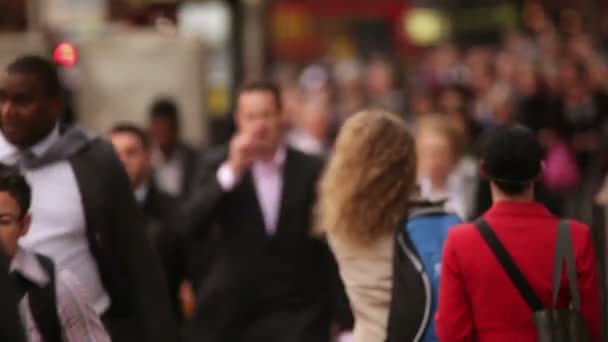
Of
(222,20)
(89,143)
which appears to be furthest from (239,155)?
(222,20)

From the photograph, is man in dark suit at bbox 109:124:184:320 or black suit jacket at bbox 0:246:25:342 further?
man in dark suit at bbox 109:124:184:320

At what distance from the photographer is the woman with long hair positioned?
655 centimetres

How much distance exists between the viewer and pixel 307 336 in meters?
8.20

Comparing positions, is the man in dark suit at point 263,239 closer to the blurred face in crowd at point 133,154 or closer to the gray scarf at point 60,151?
the blurred face in crowd at point 133,154

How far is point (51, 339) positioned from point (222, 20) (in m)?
12.1

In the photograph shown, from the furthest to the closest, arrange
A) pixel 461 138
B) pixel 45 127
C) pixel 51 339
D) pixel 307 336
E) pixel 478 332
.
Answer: pixel 461 138
pixel 307 336
pixel 45 127
pixel 478 332
pixel 51 339

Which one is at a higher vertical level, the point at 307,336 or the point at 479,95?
the point at 307,336

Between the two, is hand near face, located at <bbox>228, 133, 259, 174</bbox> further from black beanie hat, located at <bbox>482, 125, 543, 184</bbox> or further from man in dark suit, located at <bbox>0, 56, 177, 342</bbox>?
black beanie hat, located at <bbox>482, 125, 543, 184</bbox>

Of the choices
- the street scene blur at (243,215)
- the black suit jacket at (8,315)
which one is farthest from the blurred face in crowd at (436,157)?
the black suit jacket at (8,315)

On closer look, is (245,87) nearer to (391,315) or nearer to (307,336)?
(307,336)

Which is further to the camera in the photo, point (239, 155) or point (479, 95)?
point (479, 95)

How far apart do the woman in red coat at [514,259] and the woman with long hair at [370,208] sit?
0.71 m

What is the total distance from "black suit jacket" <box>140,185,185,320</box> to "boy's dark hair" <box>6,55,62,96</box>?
9.99 feet

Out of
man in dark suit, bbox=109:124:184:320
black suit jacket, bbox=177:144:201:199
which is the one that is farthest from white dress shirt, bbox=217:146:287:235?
black suit jacket, bbox=177:144:201:199
